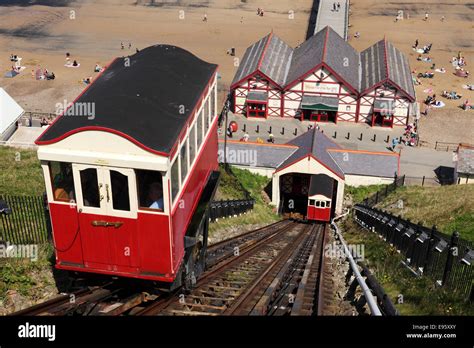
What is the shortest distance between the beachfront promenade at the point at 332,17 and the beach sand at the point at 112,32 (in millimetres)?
2935

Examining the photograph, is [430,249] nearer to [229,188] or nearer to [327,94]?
[229,188]

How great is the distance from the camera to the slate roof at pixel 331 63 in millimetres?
36219

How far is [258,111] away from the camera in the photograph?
3778cm

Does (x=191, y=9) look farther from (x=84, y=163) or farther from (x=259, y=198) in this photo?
(x=84, y=163)

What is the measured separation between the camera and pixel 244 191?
27016 millimetres

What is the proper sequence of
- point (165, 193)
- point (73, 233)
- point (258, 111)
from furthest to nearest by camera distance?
point (258, 111)
point (73, 233)
point (165, 193)

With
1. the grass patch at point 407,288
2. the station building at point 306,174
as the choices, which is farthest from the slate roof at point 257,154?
the grass patch at point 407,288

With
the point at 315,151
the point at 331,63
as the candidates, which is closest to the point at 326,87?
the point at 331,63

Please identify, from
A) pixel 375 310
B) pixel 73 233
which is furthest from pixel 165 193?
pixel 375 310

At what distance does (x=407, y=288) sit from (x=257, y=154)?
19.8 metres

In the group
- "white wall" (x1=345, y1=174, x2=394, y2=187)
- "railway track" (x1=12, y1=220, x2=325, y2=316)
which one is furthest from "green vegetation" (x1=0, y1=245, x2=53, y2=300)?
"white wall" (x1=345, y1=174, x2=394, y2=187)

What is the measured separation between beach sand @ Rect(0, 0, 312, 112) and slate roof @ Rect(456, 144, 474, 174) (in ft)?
59.1

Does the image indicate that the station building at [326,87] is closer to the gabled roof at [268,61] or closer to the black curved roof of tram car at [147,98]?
the gabled roof at [268,61]

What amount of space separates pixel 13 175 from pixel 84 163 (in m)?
9.79
